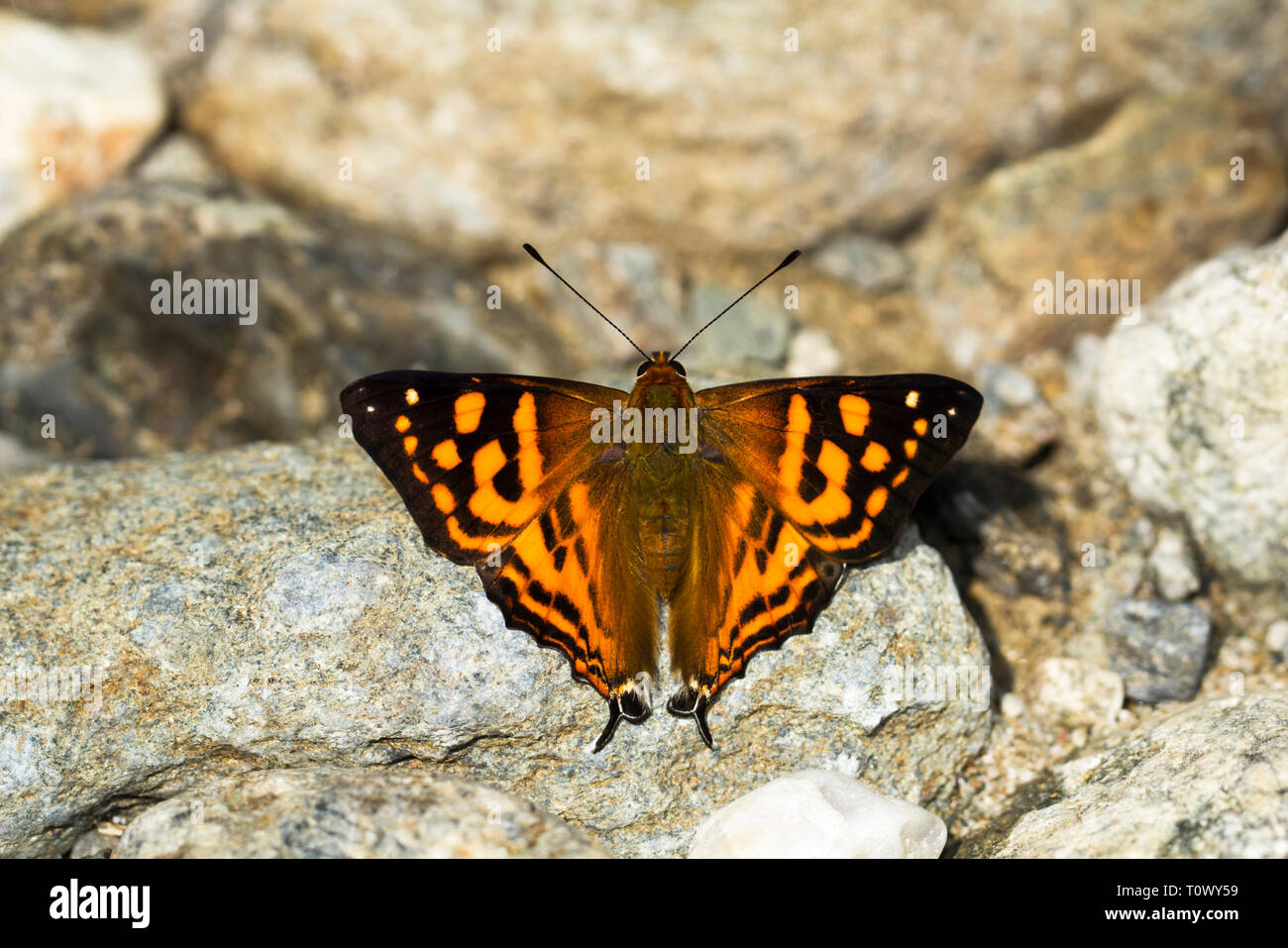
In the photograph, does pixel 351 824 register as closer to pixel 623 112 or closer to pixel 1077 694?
pixel 1077 694

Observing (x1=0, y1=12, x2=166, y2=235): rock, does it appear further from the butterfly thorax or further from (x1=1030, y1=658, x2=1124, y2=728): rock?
(x1=1030, y1=658, x2=1124, y2=728): rock

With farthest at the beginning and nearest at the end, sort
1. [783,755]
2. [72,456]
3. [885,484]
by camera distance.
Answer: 1. [72,456]
2. [783,755]
3. [885,484]

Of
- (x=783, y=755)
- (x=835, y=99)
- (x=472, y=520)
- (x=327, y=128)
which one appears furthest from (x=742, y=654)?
(x=327, y=128)

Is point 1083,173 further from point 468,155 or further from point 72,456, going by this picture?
point 72,456

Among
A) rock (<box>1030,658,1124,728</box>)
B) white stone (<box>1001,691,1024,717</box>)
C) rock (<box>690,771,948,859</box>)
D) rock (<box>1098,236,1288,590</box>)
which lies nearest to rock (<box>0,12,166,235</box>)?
rock (<box>690,771,948,859</box>)

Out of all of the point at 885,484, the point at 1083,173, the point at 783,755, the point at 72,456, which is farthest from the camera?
the point at 1083,173

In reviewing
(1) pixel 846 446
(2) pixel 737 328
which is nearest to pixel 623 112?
(2) pixel 737 328
